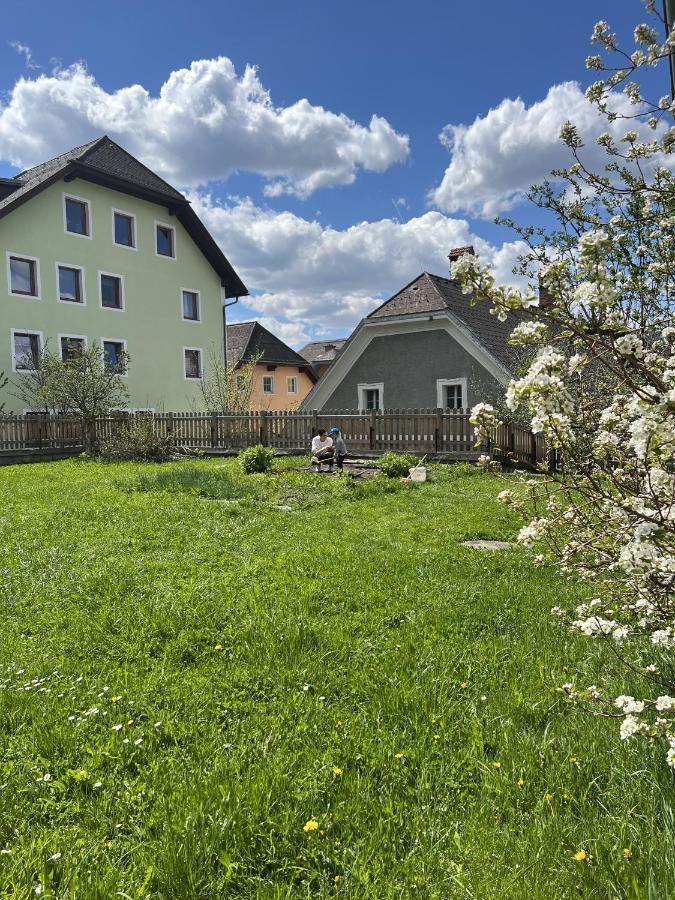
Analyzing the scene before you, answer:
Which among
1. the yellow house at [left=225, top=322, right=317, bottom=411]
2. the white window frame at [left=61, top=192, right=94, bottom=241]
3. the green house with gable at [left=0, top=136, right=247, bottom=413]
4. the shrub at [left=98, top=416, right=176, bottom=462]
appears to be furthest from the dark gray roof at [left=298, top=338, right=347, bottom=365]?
the shrub at [left=98, top=416, right=176, bottom=462]

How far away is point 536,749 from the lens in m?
2.50

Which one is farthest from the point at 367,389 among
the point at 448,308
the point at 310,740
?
the point at 310,740

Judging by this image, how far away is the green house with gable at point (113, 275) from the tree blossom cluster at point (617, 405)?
20.6 m

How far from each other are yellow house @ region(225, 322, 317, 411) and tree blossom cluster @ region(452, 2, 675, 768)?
112ft

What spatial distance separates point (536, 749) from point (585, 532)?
3.24 ft

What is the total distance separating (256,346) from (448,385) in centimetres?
2261

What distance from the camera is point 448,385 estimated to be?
19094 millimetres

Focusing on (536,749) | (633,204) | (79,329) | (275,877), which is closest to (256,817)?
(275,877)

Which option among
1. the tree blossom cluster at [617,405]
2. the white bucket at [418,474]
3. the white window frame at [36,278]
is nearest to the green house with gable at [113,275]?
the white window frame at [36,278]

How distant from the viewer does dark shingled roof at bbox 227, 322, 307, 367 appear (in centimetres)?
3822

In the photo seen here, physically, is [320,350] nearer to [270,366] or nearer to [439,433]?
[270,366]

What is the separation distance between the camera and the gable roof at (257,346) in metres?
38.2

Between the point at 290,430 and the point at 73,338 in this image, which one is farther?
the point at 73,338

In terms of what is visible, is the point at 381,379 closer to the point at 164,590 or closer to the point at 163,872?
the point at 164,590
